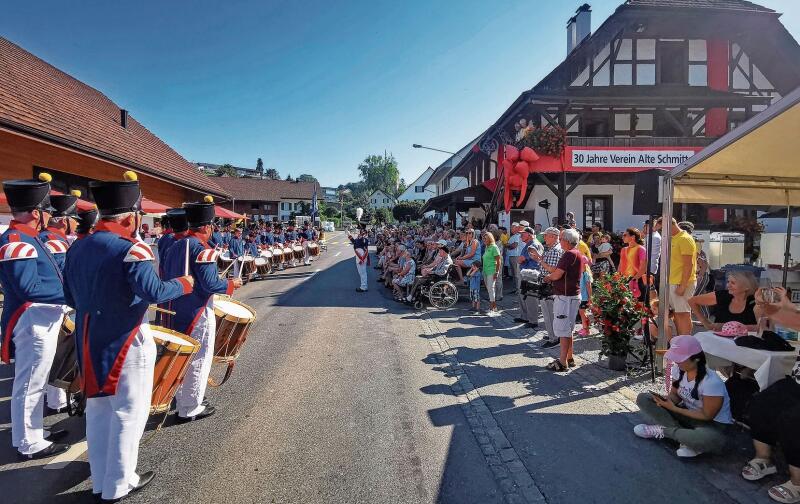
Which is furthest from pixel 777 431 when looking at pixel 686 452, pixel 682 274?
pixel 682 274

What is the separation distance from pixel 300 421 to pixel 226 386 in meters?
1.40

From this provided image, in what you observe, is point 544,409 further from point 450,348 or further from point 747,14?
point 747,14

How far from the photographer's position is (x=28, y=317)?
365cm

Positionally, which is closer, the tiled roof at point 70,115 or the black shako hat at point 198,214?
the black shako hat at point 198,214

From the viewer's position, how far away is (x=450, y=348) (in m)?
6.80

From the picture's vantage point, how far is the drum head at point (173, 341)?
331 cm

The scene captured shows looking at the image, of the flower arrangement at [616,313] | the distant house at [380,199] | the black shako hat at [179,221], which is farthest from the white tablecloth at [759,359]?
the distant house at [380,199]

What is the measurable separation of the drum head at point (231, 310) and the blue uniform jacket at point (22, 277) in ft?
4.30

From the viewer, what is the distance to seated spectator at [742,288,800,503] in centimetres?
300

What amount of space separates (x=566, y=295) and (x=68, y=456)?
537cm

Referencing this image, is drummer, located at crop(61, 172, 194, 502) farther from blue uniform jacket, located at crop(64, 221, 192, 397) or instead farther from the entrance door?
the entrance door

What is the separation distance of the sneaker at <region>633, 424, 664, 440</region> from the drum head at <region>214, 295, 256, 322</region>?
12.8 feet

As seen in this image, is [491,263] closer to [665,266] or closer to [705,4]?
[665,266]

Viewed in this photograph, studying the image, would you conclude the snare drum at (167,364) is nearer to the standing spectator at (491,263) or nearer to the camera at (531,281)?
the camera at (531,281)
